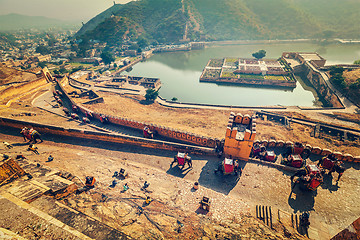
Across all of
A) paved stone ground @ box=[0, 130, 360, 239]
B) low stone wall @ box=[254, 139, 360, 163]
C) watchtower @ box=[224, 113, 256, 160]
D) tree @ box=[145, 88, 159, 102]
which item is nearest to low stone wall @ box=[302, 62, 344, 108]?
low stone wall @ box=[254, 139, 360, 163]

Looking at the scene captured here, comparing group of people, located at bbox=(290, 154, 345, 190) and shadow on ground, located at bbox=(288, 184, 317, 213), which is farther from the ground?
group of people, located at bbox=(290, 154, 345, 190)

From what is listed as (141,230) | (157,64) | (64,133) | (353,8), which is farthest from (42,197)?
(353,8)

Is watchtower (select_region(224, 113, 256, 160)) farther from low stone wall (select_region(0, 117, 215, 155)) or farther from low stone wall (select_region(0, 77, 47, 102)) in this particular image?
low stone wall (select_region(0, 77, 47, 102))

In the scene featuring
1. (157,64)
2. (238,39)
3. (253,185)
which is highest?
(238,39)

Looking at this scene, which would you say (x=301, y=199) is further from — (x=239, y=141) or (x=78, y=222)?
(x=78, y=222)

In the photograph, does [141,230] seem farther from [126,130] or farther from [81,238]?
[126,130]

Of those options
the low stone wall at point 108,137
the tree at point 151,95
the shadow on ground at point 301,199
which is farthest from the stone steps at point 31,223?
the tree at point 151,95
